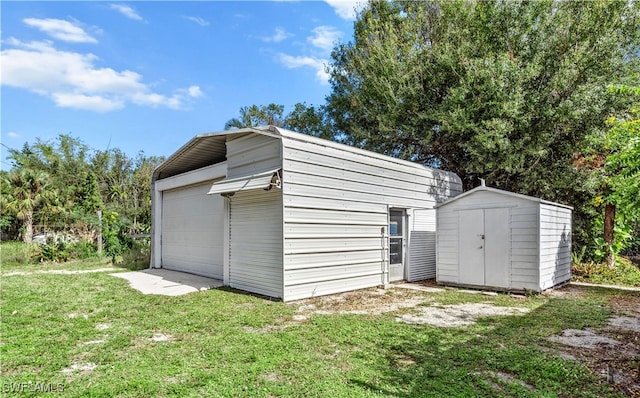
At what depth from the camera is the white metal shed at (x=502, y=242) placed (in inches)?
272

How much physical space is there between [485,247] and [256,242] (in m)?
4.75

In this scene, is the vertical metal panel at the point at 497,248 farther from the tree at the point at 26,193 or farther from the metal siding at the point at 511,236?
the tree at the point at 26,193

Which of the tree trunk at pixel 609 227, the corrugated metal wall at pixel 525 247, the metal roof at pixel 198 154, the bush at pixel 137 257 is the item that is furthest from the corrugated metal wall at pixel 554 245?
the bush at pixel 137 257

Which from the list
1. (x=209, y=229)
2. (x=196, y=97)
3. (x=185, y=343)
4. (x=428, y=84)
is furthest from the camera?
(x=196, y=97)

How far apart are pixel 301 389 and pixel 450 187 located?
8.83 m

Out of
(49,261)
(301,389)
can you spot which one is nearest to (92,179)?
(49,261)

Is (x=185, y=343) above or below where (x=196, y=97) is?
below

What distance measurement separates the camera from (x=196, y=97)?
1698 cm

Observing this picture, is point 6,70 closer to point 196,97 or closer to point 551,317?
point 196,97

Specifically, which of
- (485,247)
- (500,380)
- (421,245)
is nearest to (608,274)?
(485,247)

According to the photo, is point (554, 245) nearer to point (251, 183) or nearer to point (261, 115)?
point (251, 183)

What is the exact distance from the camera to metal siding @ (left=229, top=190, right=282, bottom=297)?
253 inches

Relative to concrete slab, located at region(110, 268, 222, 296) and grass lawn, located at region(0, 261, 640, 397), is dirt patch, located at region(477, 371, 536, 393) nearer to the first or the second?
grass lawn, located at region(0, 261, 640, 397)

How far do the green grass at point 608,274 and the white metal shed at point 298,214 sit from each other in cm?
375
